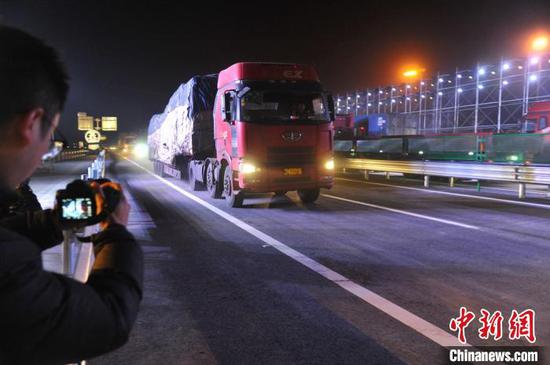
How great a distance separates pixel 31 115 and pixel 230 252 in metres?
6.17

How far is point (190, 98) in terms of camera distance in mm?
16547

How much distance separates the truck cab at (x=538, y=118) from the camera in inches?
987

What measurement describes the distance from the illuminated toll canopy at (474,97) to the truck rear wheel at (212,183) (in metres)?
30.1

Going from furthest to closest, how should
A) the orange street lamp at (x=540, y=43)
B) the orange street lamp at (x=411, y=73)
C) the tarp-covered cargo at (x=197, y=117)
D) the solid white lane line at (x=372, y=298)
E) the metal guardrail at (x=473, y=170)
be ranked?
the orange street lamp at (x=411, y=73) → the orange street lamp at (x=540, y=43) → the tarp-covered cargo at (x=197, y=117) → the metal guardrail at (x=473, y=170) → the solid white lane line at (x=372, y=298)

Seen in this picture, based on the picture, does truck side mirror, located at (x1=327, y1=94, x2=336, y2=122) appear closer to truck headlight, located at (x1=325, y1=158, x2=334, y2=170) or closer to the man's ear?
truck headlight, located at (x1=325, y1=158, x2=334, y2=170)

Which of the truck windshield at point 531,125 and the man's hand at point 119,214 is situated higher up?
the truck windshield at point 531,125

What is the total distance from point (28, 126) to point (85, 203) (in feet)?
1.67

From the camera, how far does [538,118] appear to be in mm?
25516

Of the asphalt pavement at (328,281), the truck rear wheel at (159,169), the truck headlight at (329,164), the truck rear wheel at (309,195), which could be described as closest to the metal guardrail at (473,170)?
the asphalt pavement at (328,281)

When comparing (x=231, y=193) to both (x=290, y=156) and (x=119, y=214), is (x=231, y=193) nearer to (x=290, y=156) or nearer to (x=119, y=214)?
(x=290, y=156)

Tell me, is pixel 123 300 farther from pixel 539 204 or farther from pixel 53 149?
pixel 539 204

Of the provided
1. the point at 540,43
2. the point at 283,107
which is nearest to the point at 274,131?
the point at 283,107

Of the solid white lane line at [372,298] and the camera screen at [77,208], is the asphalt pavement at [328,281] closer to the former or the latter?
the solid white lane line at [372,298]

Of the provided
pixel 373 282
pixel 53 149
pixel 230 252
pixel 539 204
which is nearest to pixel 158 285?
pixel 230 252
